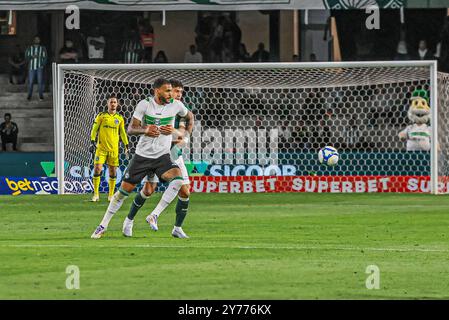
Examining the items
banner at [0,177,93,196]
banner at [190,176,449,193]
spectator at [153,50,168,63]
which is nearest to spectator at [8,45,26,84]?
spectator at [153,50,168,63]

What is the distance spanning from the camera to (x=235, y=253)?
1505cm

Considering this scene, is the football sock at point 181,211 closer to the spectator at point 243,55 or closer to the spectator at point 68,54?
the spectator at point 243,55

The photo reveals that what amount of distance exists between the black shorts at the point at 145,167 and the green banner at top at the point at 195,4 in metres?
17.3

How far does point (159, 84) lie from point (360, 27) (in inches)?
941

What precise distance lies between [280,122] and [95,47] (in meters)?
8.10

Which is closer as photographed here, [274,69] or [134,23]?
[274,69]

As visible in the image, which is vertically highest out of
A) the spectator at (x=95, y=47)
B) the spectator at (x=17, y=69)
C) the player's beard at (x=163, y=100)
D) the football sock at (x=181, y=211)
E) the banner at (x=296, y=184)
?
the spectator at (x=95, y=47)

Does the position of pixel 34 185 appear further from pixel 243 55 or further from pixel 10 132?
pixel 243 55

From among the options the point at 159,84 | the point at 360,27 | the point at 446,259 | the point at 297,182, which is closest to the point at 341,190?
the point at 297,182

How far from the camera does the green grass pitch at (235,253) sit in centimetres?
1165

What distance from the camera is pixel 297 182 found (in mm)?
30484

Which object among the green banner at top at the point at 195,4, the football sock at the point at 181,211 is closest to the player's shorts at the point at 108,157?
the green banner at top at the point at 195,4

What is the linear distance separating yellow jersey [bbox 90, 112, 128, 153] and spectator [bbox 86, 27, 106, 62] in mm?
13152
